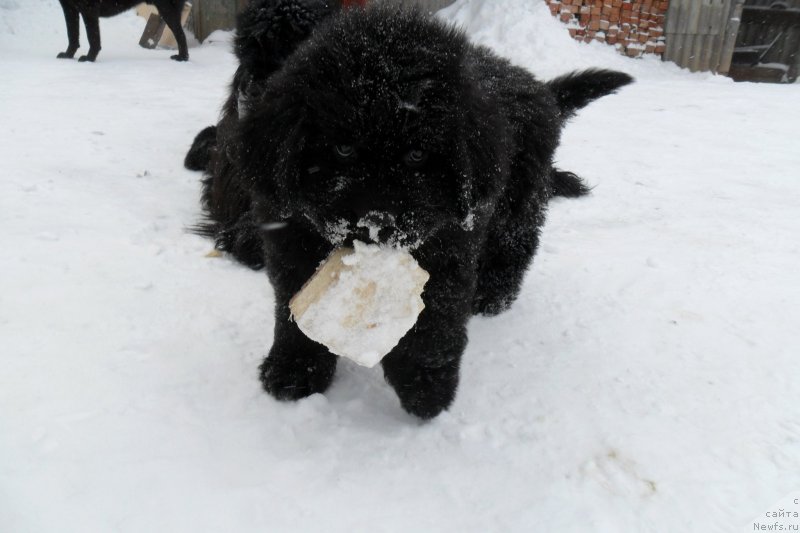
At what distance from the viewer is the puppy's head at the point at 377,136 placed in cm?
133

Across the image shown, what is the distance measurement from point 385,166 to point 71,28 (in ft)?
24.9

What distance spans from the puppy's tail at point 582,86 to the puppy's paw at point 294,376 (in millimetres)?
1694

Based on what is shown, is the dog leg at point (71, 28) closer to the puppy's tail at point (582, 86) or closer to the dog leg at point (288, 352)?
the puppy's tail at point (582, 86)

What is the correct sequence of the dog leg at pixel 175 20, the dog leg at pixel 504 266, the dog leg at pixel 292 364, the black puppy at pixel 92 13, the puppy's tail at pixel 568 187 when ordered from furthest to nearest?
the dog leg at pixel 175 20
the black puppy at pixel 92 13
the puppy's tail at pixel 568 187
the dog leg at pixel 504 266
the dog leg at pixel 292 364

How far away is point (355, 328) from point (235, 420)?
1.84ft

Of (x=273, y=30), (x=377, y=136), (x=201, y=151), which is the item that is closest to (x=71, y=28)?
(x=201, y=151)

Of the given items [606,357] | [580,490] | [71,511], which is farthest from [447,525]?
[606,357]

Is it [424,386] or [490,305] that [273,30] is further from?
[424,386]

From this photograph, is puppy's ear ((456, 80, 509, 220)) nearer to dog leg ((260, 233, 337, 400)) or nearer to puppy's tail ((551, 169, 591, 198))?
dog leg ((260, 233, 337, 400))

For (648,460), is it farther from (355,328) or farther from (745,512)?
(355,328)

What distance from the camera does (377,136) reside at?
1.31 m

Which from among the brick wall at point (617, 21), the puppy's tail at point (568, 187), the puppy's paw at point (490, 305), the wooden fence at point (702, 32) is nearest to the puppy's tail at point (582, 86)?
the puppy's paw at point (490, 305)

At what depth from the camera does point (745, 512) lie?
4.76ft

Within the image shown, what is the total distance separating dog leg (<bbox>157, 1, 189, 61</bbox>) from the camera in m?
7.54
